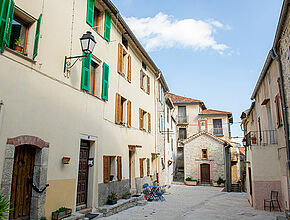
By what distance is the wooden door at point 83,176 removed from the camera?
322 inches

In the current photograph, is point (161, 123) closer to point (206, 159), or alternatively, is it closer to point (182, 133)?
point (206, 159)

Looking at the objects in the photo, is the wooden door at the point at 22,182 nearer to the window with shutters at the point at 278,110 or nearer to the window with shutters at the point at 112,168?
the window with shutters at the point at 112,168

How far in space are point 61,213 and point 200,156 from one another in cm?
2273

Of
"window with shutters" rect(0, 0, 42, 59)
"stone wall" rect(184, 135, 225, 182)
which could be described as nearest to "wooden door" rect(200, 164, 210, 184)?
"stone wall" rect(184, 135, 225, 182)

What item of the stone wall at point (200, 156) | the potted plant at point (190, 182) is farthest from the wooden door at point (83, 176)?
the stone wall at point (200, 156)

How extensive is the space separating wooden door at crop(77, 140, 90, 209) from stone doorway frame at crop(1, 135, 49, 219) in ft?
6.53

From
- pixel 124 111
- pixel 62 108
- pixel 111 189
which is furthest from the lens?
pixel 124 111

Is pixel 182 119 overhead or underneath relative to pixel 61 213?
overhead

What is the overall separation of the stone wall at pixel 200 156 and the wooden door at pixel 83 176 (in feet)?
66.7

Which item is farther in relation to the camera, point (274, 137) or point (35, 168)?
point (274, 137)

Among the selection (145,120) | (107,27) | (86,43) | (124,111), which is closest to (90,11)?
(107,27)

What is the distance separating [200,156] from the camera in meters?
27.4

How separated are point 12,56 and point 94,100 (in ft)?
12.4

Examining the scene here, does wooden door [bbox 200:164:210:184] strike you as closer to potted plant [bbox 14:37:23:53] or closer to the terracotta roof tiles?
the terracotta roof tiles
